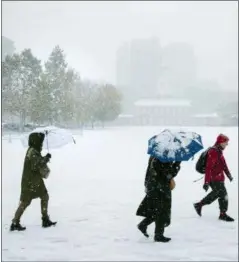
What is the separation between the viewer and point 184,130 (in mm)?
3844

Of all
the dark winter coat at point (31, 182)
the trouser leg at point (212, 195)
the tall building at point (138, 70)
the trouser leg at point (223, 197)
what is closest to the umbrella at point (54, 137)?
the tall building at point (138, 70)

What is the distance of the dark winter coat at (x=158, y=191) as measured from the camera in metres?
5.29

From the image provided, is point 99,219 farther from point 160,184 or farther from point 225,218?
point 225,218

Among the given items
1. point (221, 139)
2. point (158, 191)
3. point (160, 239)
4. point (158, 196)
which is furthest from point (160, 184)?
point (221, 139)

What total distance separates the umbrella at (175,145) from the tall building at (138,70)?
0.68 m

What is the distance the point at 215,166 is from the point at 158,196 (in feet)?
6.58

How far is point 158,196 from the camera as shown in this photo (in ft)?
18.6

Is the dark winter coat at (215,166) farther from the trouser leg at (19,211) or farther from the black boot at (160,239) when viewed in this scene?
the trouser leg at (19,211)

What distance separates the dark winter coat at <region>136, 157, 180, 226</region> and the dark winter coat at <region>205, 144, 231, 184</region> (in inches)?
64.7

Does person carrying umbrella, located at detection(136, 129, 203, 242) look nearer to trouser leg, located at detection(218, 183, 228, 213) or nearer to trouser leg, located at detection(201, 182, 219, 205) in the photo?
trouser leg, located at detection(201, 182, 219, 205)

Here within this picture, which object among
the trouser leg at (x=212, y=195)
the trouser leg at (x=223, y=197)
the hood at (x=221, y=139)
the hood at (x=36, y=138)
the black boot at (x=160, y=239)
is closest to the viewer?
the hood at (x=36, y=138)

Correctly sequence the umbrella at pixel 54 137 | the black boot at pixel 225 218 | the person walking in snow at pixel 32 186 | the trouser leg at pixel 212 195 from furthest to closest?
the black boot at pixel 225 218, the trouser leg at pixel 212 195, the person walking in snow at pixel 32 186, the umbrella at pixel 54 137

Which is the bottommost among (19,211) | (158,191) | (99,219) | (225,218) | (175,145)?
(225,218)

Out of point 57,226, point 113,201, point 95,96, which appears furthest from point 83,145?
A: point 113,201
